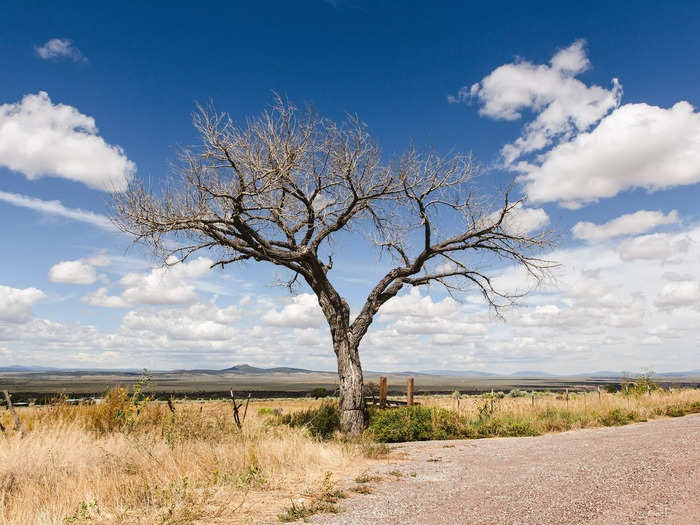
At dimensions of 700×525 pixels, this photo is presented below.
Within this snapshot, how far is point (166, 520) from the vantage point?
18.2 feet

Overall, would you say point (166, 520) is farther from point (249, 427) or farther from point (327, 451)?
point (249, 427)

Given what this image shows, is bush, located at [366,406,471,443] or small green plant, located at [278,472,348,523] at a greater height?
small green plant, located at [278,472,348,523]

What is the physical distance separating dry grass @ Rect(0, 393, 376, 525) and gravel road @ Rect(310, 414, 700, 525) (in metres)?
1.07

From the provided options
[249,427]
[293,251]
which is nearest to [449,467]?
[249,427]

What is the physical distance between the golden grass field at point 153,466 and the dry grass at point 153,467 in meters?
0.02

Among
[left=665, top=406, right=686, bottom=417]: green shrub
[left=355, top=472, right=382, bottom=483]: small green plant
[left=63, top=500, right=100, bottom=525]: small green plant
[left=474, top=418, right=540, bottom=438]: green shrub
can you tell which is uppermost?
[left=63, top=500, right=100, bottom=525]: small green plant

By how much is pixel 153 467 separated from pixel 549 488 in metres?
5.98

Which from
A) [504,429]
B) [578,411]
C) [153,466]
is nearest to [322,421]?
[504,429]

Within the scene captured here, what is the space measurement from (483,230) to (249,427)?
30.3ft

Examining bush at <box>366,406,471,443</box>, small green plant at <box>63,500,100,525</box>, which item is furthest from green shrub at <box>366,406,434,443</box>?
small green plant at <box>63,500,100,525</box>

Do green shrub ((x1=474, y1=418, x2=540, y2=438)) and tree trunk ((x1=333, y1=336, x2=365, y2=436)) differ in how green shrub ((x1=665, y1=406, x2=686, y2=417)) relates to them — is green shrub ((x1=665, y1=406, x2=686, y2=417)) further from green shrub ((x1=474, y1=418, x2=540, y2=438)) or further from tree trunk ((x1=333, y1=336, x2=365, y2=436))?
tree trunk ((x1=333, y1=336, x2=365, y2=436))

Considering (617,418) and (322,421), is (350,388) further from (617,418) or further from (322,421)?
(617,418)

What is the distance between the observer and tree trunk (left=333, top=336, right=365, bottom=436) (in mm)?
14773

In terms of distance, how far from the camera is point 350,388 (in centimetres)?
1504
